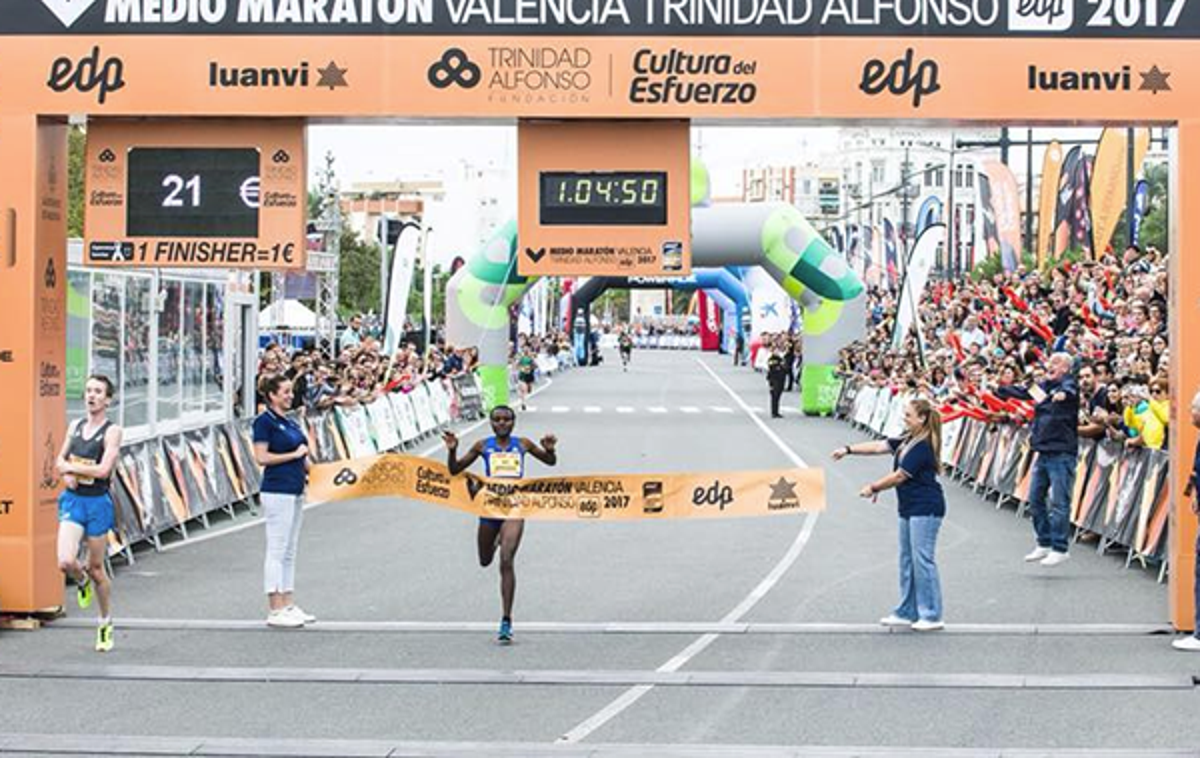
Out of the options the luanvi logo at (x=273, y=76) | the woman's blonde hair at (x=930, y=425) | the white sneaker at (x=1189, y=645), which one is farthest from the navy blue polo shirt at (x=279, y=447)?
the white sneaker at (x=1189, y=645)

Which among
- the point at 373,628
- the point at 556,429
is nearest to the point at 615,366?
the point at 556,429

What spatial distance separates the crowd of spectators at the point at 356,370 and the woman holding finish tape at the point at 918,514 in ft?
22.2

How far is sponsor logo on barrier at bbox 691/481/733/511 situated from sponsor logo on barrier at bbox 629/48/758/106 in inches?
108

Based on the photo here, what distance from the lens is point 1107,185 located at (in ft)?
107

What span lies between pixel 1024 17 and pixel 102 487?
7.01m

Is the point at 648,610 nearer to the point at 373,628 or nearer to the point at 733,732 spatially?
the point at 373,628

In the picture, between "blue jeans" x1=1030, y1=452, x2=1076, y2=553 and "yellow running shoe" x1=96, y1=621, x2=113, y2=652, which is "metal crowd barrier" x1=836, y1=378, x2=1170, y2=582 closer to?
"blue jeans" x1=1030, y1=452, x2=1076, y2=553

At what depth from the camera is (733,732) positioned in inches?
342

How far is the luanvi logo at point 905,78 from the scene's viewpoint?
39.1 feet

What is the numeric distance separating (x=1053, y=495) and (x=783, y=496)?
13.3 ft

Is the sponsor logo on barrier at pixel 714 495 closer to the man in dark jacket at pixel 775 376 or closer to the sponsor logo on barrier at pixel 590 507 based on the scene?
the sponsor logo on barrier at pixel 590 507

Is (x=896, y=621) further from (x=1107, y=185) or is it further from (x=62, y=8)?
(x=1107, y=185)

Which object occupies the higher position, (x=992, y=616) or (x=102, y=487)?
(x=102, y=487)

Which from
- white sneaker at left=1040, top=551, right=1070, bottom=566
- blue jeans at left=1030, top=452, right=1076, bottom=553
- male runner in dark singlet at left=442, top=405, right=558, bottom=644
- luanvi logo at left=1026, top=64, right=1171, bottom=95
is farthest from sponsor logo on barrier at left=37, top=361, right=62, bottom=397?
white sneaker at left=1040, top=551, right=1070, bottom=566
